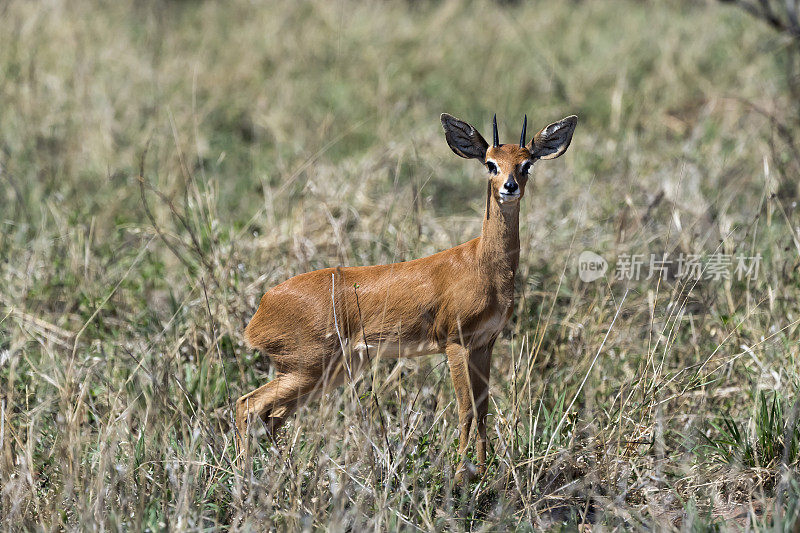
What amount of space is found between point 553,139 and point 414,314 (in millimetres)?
857

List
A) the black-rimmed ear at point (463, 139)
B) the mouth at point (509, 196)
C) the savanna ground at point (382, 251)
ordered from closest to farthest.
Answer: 1. the mouth at point (509, 196)
2. the black-rimmed ear at point (463, 139)
3. the savanna ground at point (382, 251)

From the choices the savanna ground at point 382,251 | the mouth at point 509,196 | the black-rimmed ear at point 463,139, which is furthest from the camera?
the savanna ground at point 382,251

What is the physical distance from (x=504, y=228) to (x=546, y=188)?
339cm

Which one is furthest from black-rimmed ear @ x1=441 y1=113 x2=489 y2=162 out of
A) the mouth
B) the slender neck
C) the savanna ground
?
the savanna ground

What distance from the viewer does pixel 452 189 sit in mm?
6922

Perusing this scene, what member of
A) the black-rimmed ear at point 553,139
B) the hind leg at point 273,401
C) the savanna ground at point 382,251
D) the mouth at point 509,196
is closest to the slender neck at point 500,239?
the mouth at point 509,196

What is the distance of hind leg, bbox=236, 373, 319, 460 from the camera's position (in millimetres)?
3469

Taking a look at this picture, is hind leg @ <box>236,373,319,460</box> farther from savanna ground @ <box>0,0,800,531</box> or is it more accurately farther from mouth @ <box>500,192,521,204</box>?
mouth @ <box>500,192,521,204</box>

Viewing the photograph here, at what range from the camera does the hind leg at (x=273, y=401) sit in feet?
11.4

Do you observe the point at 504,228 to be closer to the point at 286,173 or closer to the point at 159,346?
the point at 159,346

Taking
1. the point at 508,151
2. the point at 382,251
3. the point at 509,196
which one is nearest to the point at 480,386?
the point at 509,196

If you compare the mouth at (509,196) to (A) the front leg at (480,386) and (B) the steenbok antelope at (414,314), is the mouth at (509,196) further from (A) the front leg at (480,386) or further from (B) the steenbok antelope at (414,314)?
(A) the front leg at (480,386)

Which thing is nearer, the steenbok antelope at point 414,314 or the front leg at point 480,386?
the steenbok antelope at point 414,314

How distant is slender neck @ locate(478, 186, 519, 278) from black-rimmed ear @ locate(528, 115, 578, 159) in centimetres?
25
